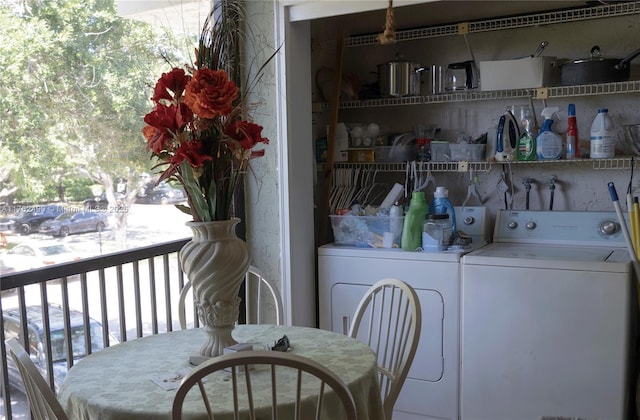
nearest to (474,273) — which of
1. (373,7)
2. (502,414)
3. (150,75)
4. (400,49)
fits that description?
(502,414)

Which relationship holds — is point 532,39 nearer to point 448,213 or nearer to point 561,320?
point 448,213

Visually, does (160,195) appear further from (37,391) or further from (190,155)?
(37,391)

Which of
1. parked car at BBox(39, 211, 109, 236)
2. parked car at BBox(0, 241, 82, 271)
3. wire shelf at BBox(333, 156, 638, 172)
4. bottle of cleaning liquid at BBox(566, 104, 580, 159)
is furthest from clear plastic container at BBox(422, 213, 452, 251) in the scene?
parked car at BBox(0, 241, 82, 271)

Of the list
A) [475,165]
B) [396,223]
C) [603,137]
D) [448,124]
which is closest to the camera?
[603,137]

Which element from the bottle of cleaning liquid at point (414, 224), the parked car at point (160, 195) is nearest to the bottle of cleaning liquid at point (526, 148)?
the bottle of cleaning liquid at point (414, 224)

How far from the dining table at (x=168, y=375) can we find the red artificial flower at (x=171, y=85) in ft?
2.53

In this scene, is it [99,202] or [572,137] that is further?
[572,137]

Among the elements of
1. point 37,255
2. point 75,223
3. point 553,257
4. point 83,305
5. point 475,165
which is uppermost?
point 475,165

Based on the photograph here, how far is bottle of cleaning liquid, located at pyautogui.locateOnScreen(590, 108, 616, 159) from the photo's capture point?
2.81 meters

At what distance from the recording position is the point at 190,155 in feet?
5.32

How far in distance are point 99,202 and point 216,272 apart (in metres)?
1.05

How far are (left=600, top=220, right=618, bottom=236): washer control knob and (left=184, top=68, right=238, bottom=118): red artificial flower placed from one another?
2111mm

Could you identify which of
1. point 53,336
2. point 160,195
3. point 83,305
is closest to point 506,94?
point 160,195

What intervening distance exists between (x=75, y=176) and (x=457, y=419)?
2.04 metres
